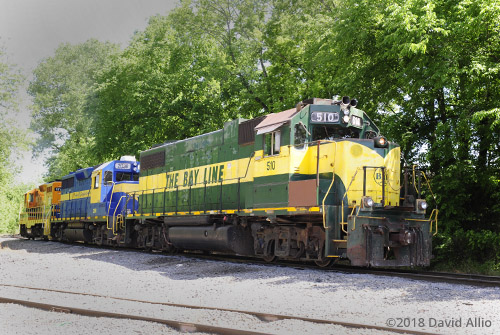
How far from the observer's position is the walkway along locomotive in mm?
10328

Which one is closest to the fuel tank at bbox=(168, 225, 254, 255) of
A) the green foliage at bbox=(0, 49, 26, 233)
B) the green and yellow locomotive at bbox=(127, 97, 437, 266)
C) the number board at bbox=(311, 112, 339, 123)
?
the green and yellow locomotive at bbox=(127, 97, 437, 266)

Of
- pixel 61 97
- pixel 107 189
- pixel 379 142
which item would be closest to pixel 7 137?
pixel 61 97

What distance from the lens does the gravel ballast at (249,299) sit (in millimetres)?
6250

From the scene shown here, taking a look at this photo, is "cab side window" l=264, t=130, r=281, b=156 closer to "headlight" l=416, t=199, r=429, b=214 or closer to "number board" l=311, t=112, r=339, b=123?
"number board" l=311, t=112, r=339, b=123

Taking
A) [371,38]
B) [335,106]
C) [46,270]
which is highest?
[371,38]

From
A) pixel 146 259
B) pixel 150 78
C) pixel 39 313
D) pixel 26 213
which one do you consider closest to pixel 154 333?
pixel 39 313

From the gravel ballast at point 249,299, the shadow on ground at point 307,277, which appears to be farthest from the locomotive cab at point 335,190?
the gravel ballast at point 249,299

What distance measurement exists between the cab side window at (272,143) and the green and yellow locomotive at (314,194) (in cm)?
2

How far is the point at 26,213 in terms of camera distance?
3047cm

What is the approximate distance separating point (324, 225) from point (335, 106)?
2927 mm

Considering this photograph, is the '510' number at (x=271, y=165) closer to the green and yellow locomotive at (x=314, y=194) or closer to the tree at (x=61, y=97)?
the green and yellow locomotive at (x=314, y=194)

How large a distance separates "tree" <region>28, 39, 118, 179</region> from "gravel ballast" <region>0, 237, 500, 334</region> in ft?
119

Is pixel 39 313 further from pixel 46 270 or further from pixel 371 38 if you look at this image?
pixel 371 38

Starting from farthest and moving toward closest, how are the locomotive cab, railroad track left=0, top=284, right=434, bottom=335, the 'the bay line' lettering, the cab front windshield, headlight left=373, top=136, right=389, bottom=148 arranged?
the 'the bay line' lettering, the cab front windshield, headlight left=373, top=136, right=389, bottom=148, the locomotive cab, railroad track left=0, top=284, right=434, bottom=335
